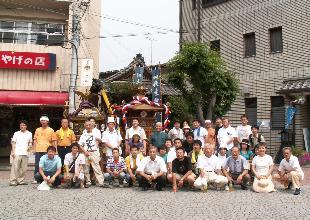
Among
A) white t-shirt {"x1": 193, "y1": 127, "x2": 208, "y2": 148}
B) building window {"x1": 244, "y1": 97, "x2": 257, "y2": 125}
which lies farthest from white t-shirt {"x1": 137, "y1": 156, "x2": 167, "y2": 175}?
building window {"x1": 244, "y1": 97, "x2": 257, "y2": 125}

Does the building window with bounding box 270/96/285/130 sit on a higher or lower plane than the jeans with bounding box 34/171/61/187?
higher

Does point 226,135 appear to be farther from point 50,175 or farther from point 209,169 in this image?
point 50,175

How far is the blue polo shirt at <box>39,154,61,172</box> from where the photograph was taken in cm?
1048

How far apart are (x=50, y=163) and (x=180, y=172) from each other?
368cm

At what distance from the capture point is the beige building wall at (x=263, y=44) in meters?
18.2

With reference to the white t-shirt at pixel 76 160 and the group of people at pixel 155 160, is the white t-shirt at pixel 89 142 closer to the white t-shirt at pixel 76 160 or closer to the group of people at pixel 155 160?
the group of people at pixel 155 160

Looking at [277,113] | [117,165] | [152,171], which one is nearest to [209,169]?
[152,171]

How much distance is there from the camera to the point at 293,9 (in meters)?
18.6

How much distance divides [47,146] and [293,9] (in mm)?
14021

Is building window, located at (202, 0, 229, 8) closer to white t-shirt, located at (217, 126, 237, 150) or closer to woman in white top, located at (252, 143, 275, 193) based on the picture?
white t-shirt, located at (217, 126, 237, 150)

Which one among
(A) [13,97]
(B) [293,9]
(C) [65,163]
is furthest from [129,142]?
(B) [293,9]

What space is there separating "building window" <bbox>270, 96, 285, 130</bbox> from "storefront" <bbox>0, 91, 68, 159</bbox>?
1046 centimetres

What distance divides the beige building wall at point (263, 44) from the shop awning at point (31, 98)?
Answer: 9760mm

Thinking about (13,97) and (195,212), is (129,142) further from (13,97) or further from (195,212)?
(13,97)
